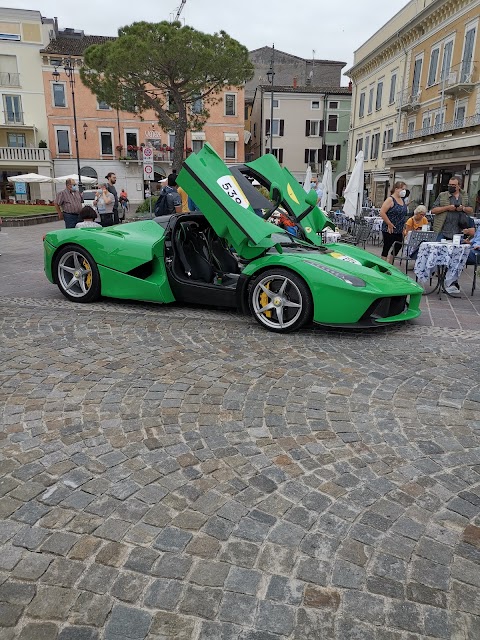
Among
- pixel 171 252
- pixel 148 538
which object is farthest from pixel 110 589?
pixel 171 252

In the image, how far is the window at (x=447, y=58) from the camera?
1069 inches

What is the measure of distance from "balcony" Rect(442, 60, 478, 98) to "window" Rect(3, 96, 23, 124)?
107 ft

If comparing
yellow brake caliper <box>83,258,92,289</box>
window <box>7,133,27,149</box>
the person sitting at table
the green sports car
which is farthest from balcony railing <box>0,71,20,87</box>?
yellow brake caliper <box>83,258,92,289</box>

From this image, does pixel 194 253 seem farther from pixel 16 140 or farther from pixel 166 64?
pixel 16 140

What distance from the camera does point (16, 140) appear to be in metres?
41.2

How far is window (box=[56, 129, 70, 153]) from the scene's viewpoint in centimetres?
4191

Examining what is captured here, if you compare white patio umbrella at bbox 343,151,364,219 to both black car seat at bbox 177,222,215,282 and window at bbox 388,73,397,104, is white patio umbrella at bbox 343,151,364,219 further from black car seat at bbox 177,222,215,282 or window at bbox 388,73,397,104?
window at bbox 388,73,397,104

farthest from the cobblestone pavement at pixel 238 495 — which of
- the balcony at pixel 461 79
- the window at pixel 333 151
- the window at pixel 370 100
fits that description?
the window at pixel 333 151

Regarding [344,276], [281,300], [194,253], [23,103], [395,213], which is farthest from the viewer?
[23,103]

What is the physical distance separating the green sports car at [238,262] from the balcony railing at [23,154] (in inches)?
1534

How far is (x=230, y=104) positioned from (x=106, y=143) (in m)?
11.5

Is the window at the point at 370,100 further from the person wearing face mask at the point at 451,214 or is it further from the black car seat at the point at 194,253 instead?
the black car seat at the point at 194,253

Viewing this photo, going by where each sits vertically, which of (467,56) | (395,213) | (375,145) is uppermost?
(467,56)

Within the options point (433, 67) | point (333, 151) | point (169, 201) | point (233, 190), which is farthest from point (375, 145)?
point (233, 190)
